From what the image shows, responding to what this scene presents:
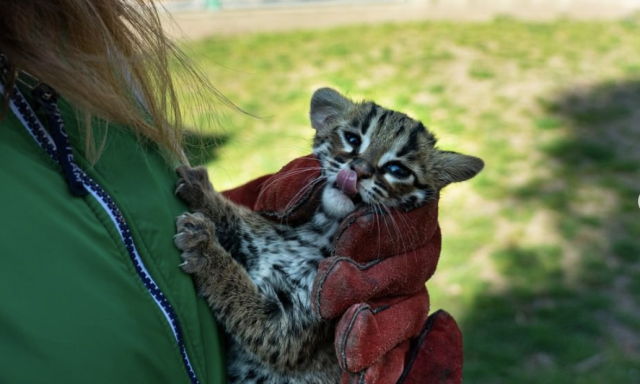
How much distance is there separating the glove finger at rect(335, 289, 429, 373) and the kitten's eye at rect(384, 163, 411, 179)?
1.92 feet

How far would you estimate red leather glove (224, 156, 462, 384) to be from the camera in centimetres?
187

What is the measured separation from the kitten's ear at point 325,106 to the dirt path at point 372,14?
9618 mm

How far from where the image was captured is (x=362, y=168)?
7.72 feet

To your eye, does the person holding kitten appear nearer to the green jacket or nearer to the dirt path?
the green jacket

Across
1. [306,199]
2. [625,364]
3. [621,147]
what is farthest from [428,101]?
[306,199]

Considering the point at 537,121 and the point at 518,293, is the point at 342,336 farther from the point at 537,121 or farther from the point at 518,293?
the point at 537,121

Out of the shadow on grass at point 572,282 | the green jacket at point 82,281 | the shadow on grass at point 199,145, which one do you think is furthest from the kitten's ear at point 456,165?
the shadow on grass at point 572,282

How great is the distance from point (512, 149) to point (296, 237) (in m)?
5.86

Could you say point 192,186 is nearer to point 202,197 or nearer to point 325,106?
point 202,197

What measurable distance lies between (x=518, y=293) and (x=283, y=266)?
372cm

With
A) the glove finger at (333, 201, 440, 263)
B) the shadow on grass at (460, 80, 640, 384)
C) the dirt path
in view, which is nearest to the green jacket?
the glove finger at (333, 201, 440, 263)

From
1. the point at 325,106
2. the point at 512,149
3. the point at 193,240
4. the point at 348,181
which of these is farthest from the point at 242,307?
the point at 512,149

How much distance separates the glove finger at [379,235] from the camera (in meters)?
2.10

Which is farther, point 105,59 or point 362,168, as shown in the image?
point 362,168
